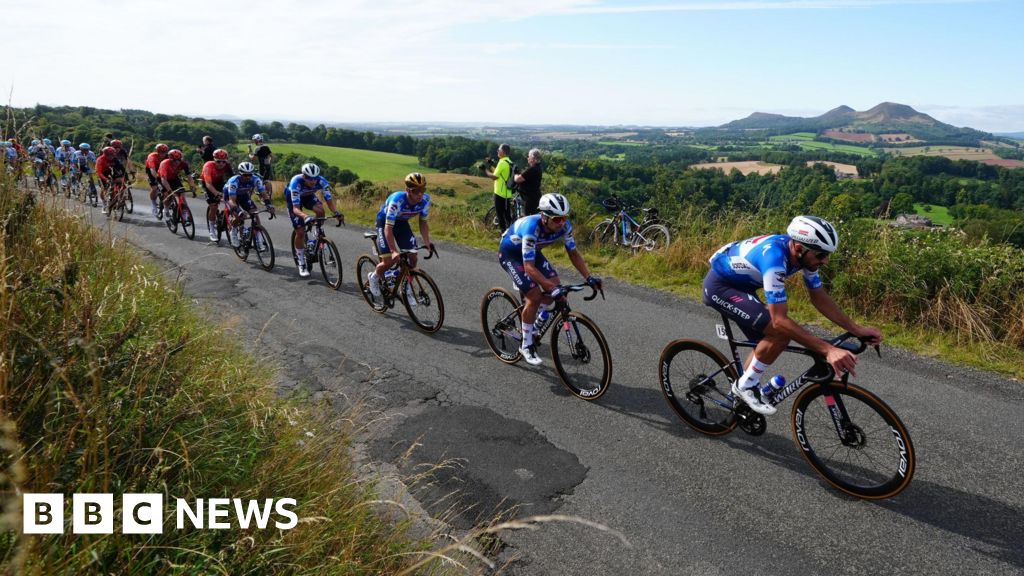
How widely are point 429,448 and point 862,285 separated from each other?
712 cm

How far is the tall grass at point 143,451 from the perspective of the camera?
7.51ft

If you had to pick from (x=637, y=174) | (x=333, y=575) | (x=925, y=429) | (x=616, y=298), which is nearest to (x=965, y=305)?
(x=925, y=429)

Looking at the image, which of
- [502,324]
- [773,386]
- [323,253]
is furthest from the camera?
[323,253]

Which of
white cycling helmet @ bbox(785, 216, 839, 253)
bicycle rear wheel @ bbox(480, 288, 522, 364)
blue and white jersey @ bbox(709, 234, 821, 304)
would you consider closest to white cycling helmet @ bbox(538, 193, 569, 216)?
bicycle rear wheel @ bbox(480, 288, 522, 364)

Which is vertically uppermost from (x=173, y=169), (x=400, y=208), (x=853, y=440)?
(x=173, y=169)

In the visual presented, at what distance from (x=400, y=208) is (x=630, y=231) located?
22.5ft

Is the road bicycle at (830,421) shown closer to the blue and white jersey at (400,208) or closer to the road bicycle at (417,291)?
the road bicycle at (417,291)

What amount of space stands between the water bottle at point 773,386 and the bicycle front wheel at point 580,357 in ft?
5.13

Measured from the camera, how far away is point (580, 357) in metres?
6.44

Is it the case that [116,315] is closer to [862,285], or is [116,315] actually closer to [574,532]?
[574,532]

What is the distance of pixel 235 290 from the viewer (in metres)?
10.0

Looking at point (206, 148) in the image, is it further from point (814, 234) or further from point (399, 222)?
point (814, 234)

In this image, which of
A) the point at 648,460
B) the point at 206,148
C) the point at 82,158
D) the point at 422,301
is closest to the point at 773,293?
the point at 648,460

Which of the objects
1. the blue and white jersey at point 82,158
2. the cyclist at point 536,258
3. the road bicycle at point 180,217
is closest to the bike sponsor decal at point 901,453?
the cyclist at point 536,258
